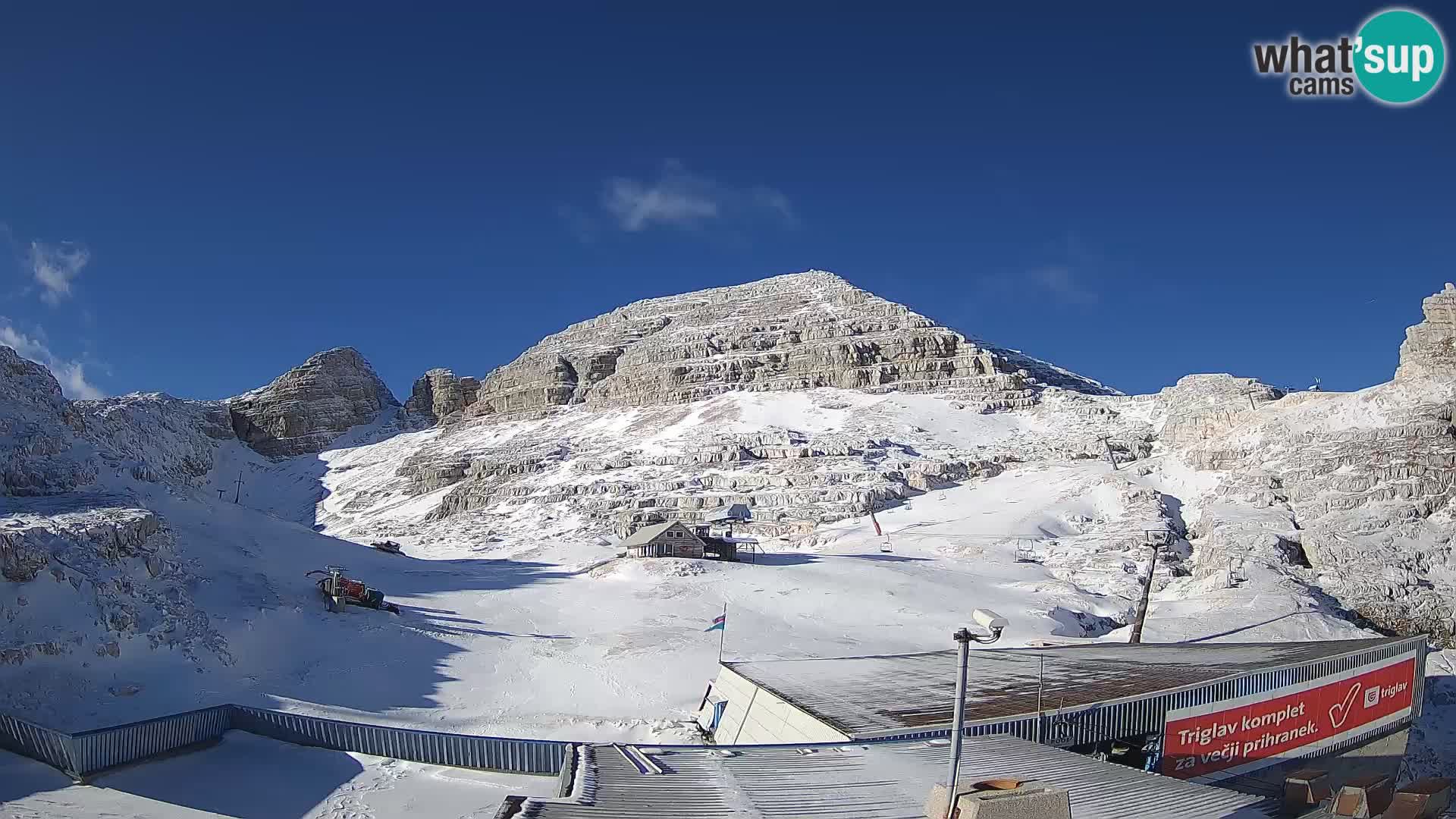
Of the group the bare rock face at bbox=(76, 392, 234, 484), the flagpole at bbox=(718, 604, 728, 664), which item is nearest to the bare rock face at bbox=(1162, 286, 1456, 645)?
the flagpole at bbox=(718, 604, 728, 664)

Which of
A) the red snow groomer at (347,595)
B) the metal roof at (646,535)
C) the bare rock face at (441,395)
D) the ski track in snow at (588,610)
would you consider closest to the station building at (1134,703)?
the ski track in snow at (588,610)

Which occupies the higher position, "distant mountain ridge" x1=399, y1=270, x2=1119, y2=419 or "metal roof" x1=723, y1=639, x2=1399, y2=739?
"distant mountain ridge" x1=399, y1=270, x2=1119, y2=419

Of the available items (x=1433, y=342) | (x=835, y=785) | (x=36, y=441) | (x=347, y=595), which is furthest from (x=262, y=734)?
(x=1433, y=342)

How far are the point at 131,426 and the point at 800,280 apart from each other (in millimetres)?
83699

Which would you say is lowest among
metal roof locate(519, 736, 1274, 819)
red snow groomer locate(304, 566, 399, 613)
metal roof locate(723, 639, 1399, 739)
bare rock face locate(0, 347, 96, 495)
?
metal roof locate(723, 639, 1399, 739)

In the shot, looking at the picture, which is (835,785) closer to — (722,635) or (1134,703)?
(1134,703)

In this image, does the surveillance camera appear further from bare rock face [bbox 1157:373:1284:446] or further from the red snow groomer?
bare rock face [bbox 1157:373:1284:446]

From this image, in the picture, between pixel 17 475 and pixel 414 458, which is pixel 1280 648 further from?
pixel 414 458

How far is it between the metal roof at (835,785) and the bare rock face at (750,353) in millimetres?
81948

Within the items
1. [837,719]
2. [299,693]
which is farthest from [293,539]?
[837,719]

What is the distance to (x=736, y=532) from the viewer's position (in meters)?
56.9

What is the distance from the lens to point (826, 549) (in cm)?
4916

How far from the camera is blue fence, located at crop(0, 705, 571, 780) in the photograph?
13.9m

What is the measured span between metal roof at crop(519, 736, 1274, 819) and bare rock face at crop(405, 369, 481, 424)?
386 feet
